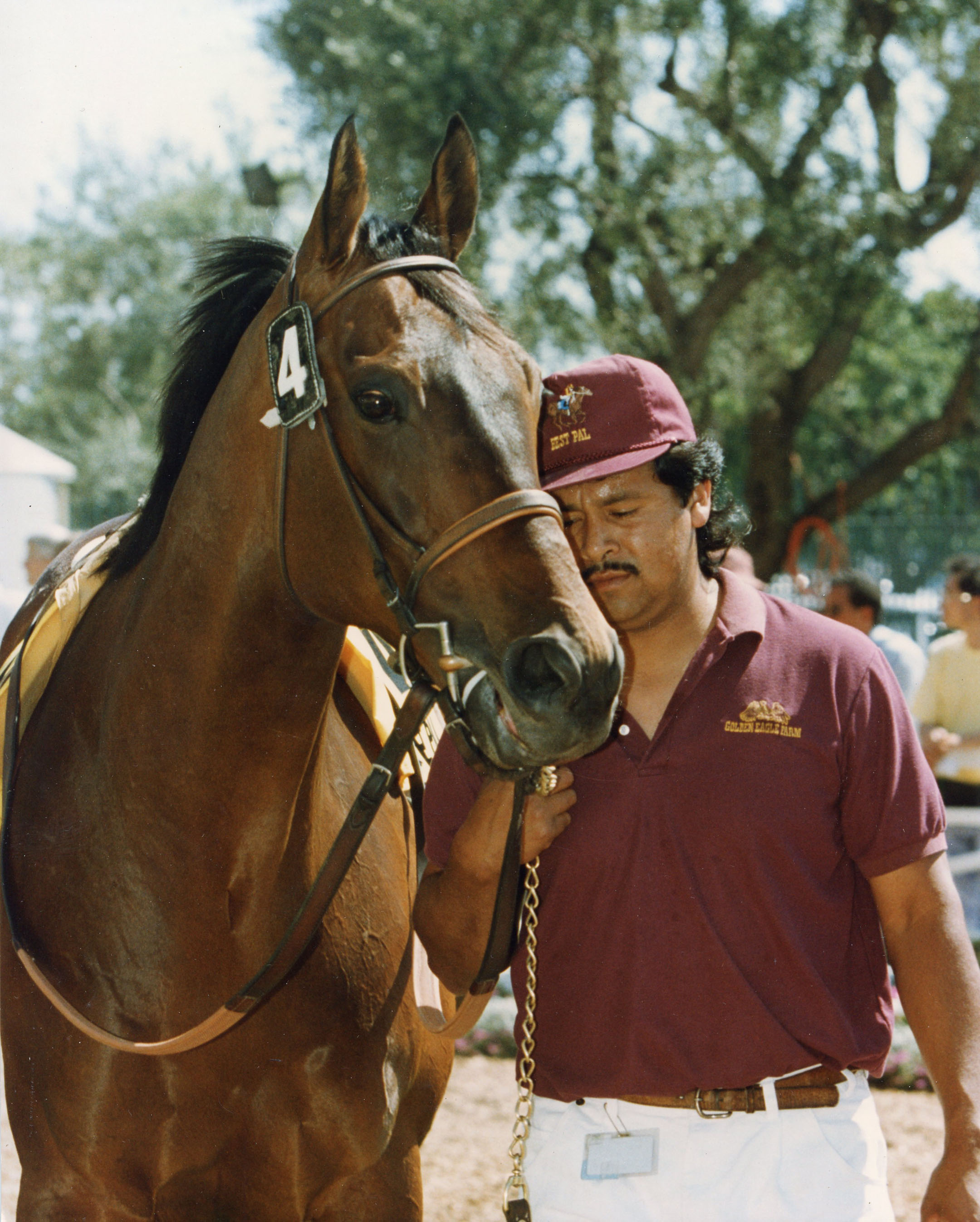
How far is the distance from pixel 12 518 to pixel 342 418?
3.05 metres

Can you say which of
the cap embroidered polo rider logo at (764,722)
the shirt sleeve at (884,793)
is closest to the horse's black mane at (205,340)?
the cap embroidered polo rider logo at (764,722)

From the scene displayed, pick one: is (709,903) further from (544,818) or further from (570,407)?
(570,407)

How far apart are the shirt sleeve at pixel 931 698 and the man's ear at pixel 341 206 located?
5486 mm

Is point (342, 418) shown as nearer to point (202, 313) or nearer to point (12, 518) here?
point (202, 313)

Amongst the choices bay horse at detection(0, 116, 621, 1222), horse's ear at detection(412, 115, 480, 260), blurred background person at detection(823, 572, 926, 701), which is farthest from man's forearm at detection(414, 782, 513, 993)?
blurred background person at detection(823, 572, 926, 701)

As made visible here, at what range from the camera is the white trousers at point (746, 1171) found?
1.81 metres

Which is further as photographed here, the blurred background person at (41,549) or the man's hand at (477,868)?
the blurred background person at (41,549)

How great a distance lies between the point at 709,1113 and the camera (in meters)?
1.86

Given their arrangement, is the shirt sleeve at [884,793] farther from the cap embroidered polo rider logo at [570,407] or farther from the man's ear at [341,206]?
the man's ear at [341,206]

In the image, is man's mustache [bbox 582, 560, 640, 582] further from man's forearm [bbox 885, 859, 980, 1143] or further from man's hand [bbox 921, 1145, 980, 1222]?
man's hand [bbox 921, 1145, 980, 1222]

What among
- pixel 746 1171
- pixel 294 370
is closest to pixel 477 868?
pixel 746 1171

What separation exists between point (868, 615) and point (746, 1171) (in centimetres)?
523

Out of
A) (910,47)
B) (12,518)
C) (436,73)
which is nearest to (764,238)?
(910,47)

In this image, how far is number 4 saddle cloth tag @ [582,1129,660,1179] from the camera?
6.08 ft
